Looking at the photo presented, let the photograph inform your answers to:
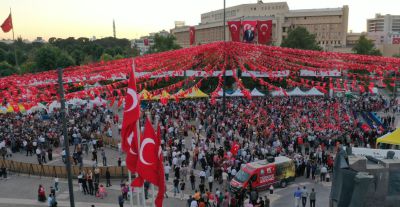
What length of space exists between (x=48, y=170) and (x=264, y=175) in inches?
475

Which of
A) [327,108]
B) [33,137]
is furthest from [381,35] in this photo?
[33,137]

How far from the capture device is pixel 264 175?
1755 cm

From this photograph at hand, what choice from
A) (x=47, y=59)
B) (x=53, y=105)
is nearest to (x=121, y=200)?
(x=53, y=105)

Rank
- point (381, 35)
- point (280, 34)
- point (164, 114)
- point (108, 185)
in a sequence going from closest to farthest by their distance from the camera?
1. point (108, 185)
2. point (164, 114)
3. point (280, 34)
4. point (381, 35)

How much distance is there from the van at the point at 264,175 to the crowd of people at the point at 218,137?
496 millimetres

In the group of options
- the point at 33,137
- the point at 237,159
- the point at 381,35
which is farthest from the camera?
the point at 381,35

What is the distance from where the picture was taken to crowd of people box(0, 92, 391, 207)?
1852 centimetres

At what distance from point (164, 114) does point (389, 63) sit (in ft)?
61.1

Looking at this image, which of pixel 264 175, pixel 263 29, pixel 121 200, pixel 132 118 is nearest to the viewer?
pixel 132 118

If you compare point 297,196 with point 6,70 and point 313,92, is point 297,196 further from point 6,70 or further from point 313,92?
point 6,70

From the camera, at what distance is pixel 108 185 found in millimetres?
19172

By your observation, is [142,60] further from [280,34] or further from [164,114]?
[280,34]

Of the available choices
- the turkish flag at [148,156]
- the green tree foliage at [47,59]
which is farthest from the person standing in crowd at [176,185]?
the green tree foliage at [47,59]

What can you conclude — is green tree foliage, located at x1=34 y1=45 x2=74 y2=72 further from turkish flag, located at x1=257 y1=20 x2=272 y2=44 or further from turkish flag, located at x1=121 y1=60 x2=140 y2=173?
turkish flag, located at x1=121 y1=60 x2=140 y2=173
